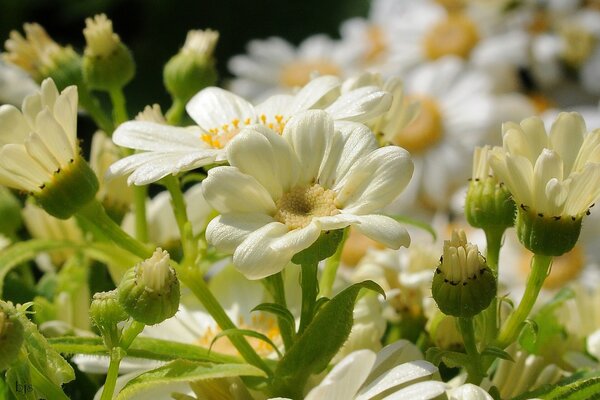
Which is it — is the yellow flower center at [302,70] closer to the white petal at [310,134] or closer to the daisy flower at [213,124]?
the daisy flower at [213,124]

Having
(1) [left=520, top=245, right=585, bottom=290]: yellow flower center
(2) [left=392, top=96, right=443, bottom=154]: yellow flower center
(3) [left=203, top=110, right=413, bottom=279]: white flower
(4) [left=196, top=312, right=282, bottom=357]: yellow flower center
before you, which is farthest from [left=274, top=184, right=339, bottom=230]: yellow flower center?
(2) [left=392, top=96, right=443, bottom=154]: yellow flower center

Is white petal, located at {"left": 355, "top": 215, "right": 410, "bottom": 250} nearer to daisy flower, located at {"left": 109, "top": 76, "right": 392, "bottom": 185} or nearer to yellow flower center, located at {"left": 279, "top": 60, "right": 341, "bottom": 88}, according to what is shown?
daisy flower, located at {"left": 109, "top": 76, "right": 392, "bottom": 185}

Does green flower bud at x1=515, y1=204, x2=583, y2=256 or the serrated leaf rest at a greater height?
green flower bud at x1=515, y1=204, x2=583, y2=256

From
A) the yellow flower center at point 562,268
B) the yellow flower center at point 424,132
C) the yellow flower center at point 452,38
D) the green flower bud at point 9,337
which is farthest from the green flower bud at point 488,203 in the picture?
the yellow flower center at point 452,38

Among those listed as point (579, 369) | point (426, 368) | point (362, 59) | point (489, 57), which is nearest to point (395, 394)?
point (426, 368)

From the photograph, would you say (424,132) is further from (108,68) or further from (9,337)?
(9,337)

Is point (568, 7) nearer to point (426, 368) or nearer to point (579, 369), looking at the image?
point (579, 369)

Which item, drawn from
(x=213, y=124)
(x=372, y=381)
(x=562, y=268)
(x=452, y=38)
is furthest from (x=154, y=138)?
(x=452, y=38)
